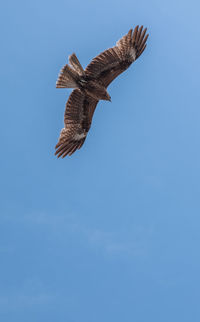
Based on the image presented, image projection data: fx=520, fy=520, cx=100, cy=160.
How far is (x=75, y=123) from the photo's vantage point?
1505cm

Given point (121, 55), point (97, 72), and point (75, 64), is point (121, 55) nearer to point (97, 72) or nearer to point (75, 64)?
point (97, 72)

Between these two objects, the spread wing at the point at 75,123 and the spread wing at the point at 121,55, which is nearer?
the spread wing at the point at 121,55

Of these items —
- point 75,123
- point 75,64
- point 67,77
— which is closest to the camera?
point 75,64

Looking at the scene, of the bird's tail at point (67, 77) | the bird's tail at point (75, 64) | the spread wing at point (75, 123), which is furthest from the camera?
the spread wing at point (75, 123)

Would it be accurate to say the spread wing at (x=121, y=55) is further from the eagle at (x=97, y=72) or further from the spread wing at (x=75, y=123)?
the spread wing at (x=75, y=123)

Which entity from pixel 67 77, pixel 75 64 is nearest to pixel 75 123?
pixel 67 77

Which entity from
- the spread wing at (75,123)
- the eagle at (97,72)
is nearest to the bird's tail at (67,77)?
the eagle at (97,72)

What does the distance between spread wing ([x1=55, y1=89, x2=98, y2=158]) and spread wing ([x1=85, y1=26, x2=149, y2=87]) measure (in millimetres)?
1156

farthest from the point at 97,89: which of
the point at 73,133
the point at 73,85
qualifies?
the point at 73,133

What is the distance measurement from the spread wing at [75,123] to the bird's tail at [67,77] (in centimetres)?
96

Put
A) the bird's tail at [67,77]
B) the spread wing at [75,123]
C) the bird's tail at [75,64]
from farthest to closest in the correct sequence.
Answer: the spread wing at [75,123]
the bird's tail at [67,77]
the bird's tail at [75,64]

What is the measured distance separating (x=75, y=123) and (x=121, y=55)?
2.53m

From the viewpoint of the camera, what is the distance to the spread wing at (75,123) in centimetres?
1469

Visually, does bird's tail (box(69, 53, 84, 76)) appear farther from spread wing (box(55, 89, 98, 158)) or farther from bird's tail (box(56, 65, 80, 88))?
spread wing (box(55, 89, 98, 158))
